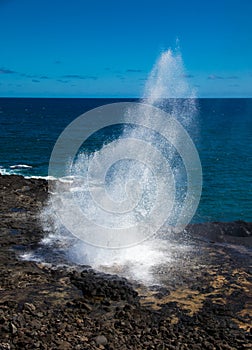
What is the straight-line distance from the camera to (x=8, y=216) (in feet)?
92.3

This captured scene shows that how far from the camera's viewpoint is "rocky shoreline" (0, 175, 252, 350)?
14570 mm

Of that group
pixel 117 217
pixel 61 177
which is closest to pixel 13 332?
pixel 117 217

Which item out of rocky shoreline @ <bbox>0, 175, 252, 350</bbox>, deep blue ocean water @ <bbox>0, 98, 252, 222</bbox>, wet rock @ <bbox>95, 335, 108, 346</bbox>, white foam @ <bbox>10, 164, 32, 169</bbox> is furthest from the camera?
white foam @ <bbox>10, 164, 32, 169</bbox>

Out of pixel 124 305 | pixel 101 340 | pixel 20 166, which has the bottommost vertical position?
pixel 101 340

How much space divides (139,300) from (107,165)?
939 inches

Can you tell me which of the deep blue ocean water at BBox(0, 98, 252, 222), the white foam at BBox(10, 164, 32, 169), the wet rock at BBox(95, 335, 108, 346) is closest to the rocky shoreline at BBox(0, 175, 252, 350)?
the wet rock at BBox(95, 335, 108, 346)

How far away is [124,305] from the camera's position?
671 inches

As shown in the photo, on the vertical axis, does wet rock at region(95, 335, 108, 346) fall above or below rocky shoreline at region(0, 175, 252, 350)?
below

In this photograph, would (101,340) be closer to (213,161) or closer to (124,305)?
(124,305)

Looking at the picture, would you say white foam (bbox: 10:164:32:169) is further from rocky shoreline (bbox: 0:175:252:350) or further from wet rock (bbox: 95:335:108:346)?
wet rock (bbox: 95:335:108:346)

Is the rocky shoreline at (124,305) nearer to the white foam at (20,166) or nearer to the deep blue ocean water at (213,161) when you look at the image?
the deep blue ocean water at (213,161)

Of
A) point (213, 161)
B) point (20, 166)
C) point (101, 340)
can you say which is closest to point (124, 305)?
point (101, 340)

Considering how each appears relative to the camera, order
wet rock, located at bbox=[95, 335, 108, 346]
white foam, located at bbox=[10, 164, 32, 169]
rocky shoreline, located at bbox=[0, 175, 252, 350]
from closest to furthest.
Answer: wet rock, located at bbox=[95, 335, 108, 346] < rocky shoreline, located at bbox=[0, 175, 252, 350] < white foam, located at bbox=[10, 164, 32, 169]

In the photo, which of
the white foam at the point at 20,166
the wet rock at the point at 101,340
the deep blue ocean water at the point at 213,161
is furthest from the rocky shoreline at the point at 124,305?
the white foam at the point at 20,166
